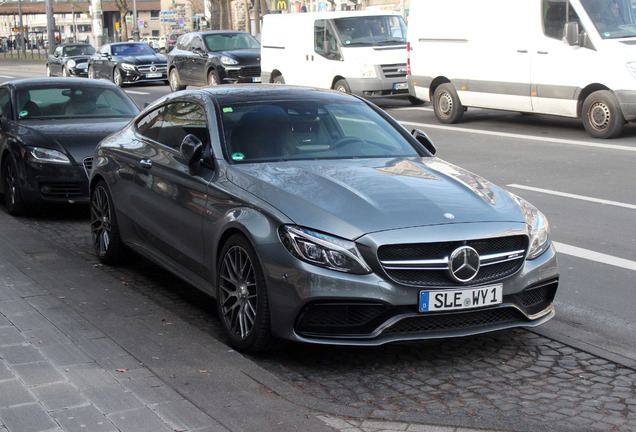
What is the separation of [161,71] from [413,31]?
16.3 metres

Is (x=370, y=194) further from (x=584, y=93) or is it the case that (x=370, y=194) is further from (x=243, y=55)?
(x=243, y=55)

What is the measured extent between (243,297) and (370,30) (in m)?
17.2

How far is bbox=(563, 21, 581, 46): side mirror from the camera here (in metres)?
15.2

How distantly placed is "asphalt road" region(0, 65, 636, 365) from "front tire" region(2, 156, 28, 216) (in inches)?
212

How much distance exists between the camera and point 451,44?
18.0 m

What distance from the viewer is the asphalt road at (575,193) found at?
5.84 m

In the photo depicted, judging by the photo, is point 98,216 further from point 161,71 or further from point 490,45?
point 161,71

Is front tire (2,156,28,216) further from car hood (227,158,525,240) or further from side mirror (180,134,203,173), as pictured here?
car hood (227,158,525,240)

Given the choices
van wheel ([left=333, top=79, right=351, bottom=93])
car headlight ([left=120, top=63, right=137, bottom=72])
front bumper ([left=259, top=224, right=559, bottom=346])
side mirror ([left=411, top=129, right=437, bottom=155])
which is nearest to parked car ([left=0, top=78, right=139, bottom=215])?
side mirror ([left=411, top=129, right=437, bottom=155])

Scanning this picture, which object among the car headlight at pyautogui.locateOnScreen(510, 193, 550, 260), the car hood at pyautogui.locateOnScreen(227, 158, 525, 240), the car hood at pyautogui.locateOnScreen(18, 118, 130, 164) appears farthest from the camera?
the car hood at pyautogui.locateOnScreen(18, 118, 130, 164)

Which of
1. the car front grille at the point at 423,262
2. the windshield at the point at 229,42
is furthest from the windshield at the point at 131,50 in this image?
the car front grille at the point at 423,262

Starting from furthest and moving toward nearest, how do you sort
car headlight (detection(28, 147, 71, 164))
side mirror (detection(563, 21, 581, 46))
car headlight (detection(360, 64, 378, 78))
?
1. car headlight (detection(360, 64, 378, 78))
2. side mirror (detection(563, 21, 581, 46))
3. car headlight (detection(28, 147, 71, 164))

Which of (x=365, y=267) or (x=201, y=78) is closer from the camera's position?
(x=365, y=267)

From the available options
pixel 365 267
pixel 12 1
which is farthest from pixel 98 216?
pixel 12 1
